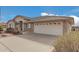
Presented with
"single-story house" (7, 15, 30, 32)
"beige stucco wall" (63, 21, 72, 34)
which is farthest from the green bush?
"single-story house" (7, 15, 30, 32)

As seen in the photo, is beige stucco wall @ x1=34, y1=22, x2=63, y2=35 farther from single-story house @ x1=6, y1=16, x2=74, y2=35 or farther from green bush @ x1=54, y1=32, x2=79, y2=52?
green bush @ x1=54, y1=32, x2=79, y2=52

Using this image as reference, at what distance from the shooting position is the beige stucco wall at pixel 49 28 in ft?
17.1

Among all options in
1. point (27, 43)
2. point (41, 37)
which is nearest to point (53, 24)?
point (41, 37)

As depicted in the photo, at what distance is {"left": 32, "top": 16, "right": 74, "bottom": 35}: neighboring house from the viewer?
5137 millimetres

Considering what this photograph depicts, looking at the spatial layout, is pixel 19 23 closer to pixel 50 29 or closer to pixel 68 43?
pixel 50 29

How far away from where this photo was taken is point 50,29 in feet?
17.4

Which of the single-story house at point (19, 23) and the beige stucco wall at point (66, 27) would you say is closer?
the beige stucco wall at point (66, 27)

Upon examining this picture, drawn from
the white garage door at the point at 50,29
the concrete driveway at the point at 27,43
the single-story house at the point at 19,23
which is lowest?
the concrete driveway at the point at 27,43

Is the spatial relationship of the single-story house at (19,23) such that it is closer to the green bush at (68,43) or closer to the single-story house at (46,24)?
the single-story house at (46,24)

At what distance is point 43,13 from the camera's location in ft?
17.1

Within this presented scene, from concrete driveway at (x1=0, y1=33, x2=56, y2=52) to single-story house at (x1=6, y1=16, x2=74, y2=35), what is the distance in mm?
161

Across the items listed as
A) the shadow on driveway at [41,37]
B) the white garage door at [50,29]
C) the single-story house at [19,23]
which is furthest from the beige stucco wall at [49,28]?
the single-story house at [19,23]

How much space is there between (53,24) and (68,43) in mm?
605
